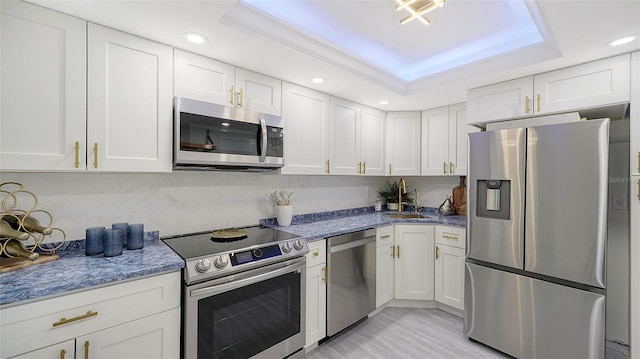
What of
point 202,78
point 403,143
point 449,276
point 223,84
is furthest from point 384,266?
point 202,78

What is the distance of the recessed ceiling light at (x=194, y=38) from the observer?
5.62 feet

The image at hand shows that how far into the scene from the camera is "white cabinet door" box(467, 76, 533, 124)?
2303 mm

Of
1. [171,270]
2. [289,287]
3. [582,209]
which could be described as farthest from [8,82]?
[582,209]

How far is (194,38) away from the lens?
5.74ft

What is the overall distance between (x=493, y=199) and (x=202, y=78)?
95.3 inches

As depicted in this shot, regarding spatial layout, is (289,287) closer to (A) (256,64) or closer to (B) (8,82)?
(A) (256,64)

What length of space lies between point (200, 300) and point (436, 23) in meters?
2.39

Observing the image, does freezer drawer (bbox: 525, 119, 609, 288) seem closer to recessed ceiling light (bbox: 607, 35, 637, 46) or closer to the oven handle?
recessed ceiling light (bbox: 607, 35, 637, 46)

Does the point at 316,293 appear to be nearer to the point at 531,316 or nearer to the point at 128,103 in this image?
the point at 531,316

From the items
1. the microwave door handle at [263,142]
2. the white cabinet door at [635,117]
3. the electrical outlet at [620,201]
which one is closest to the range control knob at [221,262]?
the microwave door handle at [263,142]

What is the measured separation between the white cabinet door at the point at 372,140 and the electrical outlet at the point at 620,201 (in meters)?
2.07

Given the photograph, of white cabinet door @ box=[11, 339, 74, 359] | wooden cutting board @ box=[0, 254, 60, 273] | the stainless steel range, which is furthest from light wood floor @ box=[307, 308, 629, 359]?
wooden cutting board @ box=[0, 254, 60, 273]

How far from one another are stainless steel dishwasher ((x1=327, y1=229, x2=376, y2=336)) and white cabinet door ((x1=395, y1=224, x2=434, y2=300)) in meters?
0.43

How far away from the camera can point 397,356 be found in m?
2.21
